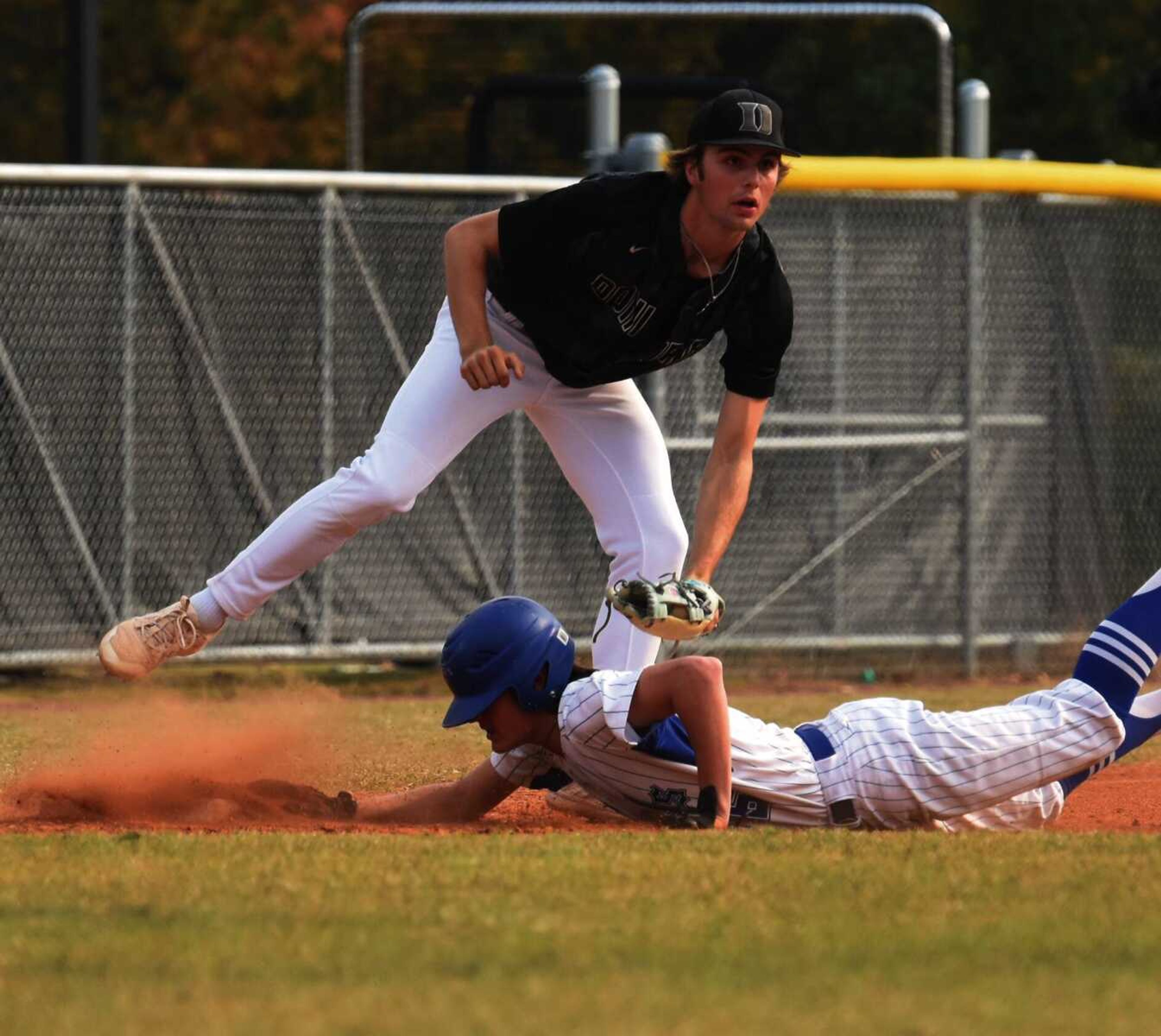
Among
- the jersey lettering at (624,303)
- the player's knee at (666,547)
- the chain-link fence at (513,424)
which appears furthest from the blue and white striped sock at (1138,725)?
the chain-link fence at (513,424)

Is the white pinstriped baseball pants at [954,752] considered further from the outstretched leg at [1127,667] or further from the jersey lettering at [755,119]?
the jersey lettering at [755,119]

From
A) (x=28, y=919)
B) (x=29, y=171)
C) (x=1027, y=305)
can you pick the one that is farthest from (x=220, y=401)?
(x=28, y=919)

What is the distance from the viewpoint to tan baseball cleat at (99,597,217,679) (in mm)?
6188

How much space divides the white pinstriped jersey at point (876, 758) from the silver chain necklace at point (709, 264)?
1115 millimetres

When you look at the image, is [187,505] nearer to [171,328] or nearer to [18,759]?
[171,328]

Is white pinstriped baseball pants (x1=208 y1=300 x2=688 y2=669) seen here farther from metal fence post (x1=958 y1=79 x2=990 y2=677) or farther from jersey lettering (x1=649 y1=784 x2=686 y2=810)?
metal fence post (x1=958 y1=79 x2=990 y2=677)

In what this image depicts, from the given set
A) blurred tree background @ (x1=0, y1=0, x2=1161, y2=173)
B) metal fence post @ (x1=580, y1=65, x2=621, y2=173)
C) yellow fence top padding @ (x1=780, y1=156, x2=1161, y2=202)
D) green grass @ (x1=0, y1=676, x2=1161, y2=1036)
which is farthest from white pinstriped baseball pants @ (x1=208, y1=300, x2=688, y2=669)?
blurred tree background @ (x1=0, y1=0, x2=1161, y2=173)

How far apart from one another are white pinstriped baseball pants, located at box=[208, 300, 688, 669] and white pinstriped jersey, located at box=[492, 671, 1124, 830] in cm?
63

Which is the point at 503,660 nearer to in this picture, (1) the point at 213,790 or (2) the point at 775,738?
(2) the point at 775,738

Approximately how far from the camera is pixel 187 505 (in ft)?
33.8

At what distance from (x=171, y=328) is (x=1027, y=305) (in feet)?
14.2

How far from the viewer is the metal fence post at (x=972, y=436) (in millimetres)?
11055

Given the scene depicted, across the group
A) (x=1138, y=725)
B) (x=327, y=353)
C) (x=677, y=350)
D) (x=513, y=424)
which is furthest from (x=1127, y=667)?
(x=327, y=353)

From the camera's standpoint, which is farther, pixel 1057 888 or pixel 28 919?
pixel 1057 888
